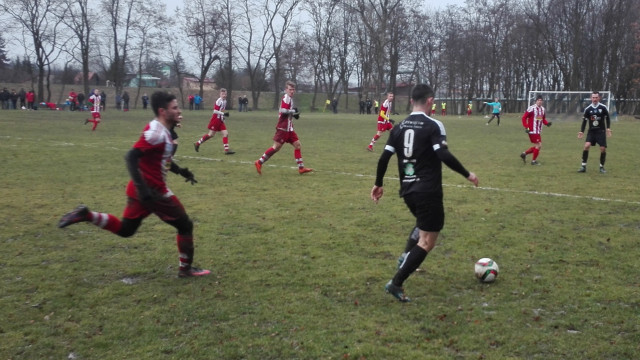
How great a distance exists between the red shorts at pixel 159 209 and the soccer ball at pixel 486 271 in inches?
120

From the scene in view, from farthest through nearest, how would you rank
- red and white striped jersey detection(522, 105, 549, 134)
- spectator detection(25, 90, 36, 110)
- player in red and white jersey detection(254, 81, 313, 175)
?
spectator detection(25, 90, 36, 110) → red and white striped jersey detection(522, 105, 549, 134) → player in red and white jersey detection(254, 81, 313, 175)

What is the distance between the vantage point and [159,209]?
5.34 m

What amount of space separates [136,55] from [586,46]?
50.5m

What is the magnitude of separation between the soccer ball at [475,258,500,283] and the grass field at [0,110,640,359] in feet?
0.29

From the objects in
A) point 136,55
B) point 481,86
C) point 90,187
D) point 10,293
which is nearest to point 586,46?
point 481,86

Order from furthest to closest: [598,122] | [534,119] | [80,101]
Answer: [80,101], [534,119], [598,122]

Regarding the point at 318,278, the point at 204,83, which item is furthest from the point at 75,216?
the point at 204,83

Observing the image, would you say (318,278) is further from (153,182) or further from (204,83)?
(204,83)

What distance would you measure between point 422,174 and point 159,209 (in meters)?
2.55

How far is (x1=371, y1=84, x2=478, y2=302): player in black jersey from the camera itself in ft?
16.4

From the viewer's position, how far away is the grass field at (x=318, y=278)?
13.9 feet

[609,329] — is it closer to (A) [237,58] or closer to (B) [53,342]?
(B) [53,342]

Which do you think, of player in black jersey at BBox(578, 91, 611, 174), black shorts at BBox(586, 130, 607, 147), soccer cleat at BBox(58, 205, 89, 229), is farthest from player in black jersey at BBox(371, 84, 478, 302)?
black shorts at BBox(586, 130, 607, 147)

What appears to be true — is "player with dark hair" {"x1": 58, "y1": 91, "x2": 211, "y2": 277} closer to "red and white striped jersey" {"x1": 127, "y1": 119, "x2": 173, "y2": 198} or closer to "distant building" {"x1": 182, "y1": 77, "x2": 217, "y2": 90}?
"red and white striped jersey" {"x1": 127, "y1": 119, "x2": 173, "y2": 198}
